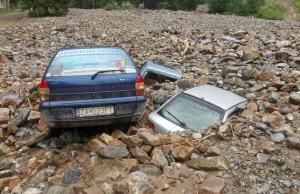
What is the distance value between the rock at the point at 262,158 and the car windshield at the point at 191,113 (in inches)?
54.2

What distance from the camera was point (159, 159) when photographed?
13.4 ft

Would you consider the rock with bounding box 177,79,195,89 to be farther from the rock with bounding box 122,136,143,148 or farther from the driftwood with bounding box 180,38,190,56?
the driftwood with bounding box 180,38,190,56

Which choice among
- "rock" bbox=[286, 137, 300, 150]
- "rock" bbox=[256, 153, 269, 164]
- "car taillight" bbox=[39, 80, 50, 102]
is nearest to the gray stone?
"rock" bbox=[286, 137, 300, 150]

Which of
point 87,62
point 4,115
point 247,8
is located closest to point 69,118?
point 87,62

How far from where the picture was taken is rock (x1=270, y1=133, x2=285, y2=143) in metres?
4.49

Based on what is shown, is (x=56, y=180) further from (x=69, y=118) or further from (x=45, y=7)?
(x=45, y=7)

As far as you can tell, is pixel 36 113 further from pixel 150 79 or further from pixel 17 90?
pixel 150 79

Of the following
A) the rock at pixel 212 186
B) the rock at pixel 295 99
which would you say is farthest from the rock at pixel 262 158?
the rock at pixel 295 99

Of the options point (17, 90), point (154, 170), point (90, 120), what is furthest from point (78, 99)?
point (17, 90)

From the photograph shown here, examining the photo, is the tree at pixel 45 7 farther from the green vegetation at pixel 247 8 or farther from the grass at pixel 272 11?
the grass at pixel 272 11

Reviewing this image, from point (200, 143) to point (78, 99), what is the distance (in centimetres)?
182

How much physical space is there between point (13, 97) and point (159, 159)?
3.93 m

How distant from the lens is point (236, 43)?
1252 centimetres

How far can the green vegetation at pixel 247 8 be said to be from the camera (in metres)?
39.1
